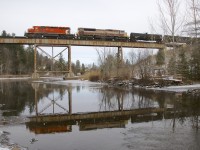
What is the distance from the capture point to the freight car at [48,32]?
44688 mm

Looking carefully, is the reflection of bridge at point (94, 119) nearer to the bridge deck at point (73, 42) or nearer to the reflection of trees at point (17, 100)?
the reflection of trees at point (17, 100)

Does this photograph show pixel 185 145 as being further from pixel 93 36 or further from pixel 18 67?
pixel 18 67

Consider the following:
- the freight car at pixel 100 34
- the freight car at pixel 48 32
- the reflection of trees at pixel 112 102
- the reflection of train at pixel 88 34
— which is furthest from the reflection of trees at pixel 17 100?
the freight car at pixel 100 34

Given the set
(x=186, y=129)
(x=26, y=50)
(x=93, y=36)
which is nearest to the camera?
(x=186, y=129)

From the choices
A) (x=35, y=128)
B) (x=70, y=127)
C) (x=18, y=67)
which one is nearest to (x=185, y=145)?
(x=70, y=127)

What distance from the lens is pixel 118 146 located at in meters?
7.19

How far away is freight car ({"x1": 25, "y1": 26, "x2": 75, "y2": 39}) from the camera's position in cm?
4469

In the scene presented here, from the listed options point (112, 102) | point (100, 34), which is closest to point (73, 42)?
point (100, 34)

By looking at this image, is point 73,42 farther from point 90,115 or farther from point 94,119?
point 94,119

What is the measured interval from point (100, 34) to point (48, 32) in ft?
27.5

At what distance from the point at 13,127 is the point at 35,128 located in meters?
0.85

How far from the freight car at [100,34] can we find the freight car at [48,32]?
164 cm

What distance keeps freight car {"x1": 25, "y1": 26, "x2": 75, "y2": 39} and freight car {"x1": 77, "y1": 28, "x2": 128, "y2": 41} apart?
1.64 metres

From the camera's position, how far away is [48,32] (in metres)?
45.1
